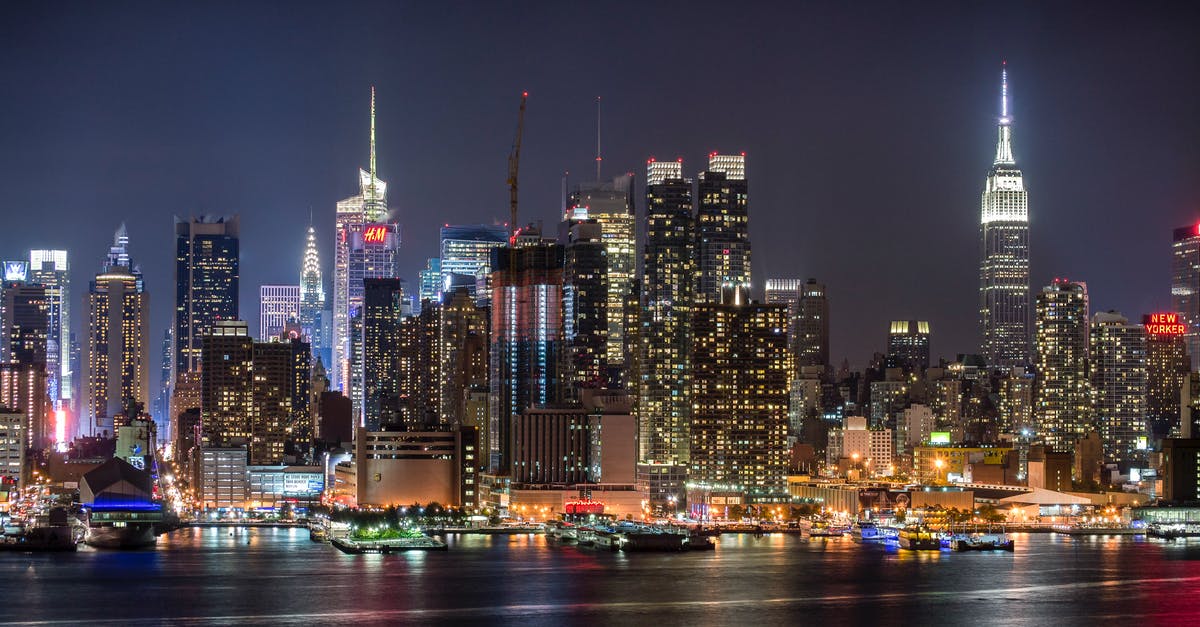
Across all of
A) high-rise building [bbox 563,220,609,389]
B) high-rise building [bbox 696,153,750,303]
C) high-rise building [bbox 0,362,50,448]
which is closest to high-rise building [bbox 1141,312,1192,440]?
high-rise building [bbox 696,153,750,303]

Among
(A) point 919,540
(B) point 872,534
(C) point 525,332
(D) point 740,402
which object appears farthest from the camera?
(C) point 525,332

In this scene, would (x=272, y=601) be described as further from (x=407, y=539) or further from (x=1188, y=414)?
(x=1188, y=414)

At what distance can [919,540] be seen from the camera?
4264 inches

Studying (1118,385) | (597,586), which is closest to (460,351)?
(1118,385)

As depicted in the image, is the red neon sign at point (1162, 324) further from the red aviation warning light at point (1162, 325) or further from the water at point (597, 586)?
the water at point (597, 586)

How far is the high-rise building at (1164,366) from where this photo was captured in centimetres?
19262

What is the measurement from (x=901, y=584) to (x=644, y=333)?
71705 millimetres

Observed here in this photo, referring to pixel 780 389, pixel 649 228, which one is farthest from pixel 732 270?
pixel 780 389

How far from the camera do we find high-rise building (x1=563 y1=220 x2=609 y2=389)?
15812cm

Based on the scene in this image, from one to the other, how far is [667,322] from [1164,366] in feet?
231

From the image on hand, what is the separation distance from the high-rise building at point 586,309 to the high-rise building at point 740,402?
17.0m

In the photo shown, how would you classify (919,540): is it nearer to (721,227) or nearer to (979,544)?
(979,544)

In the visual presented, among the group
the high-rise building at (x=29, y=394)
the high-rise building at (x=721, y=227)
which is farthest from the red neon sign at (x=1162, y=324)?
the high-rise building at (x=29, y=394)

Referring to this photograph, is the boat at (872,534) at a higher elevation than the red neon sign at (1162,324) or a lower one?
lower
